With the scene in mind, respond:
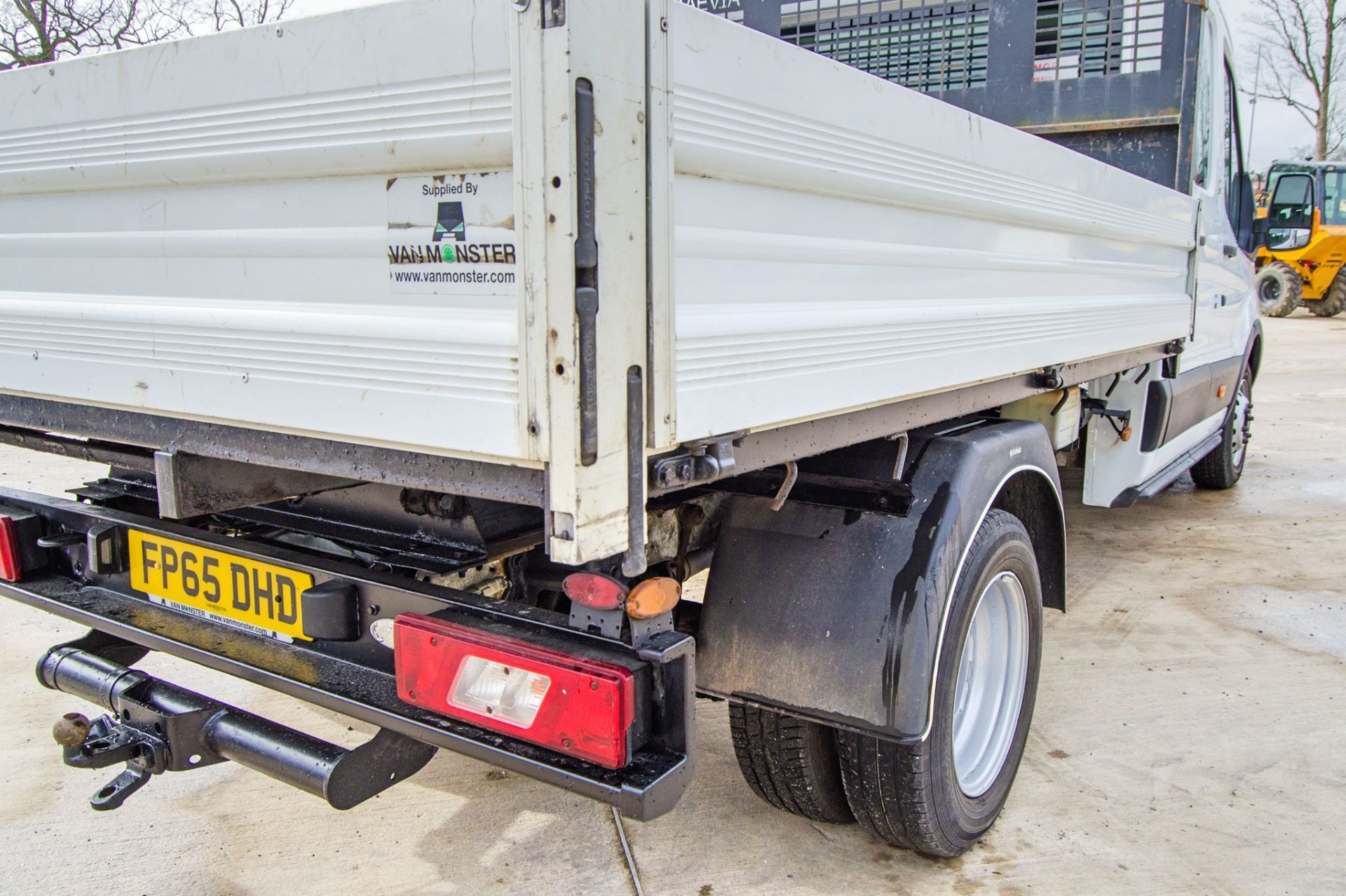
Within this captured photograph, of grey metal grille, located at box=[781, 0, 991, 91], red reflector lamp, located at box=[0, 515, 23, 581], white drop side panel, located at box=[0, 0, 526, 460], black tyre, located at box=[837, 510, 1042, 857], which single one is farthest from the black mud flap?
grey metal grille, located at box=[781, 0, 991, 91]

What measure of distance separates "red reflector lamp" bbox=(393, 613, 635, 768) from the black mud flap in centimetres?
54

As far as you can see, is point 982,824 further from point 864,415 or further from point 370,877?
point 370,877

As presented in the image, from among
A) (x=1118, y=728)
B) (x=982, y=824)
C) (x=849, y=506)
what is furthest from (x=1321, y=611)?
(x=849, y=506)

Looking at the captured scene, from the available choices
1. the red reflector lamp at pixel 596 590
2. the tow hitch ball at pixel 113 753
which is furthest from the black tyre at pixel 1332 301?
the tow hitch ball at pixel 113 753

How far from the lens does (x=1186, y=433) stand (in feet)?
16.9

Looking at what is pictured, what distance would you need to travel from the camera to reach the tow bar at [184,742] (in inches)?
78.8

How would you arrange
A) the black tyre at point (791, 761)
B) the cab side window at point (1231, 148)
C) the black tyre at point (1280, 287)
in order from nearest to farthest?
the black tyre at point (791, 761), the cab side window at point (1231, 148), the black tyre at point (1280, 287)

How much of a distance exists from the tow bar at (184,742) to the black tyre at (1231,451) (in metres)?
5.84

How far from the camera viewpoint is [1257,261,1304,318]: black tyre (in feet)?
Answer: 63.3

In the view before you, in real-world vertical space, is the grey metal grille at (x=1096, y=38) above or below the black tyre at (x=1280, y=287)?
above

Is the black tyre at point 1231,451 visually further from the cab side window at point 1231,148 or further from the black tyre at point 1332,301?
the black tyre at point 1332,301

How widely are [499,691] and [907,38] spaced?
144 inches

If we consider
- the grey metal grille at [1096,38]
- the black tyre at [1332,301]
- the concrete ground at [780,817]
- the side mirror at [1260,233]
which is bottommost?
the concrete ground at [780,817]

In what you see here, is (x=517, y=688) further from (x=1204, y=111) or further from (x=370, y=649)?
(x=1204, y=111)
